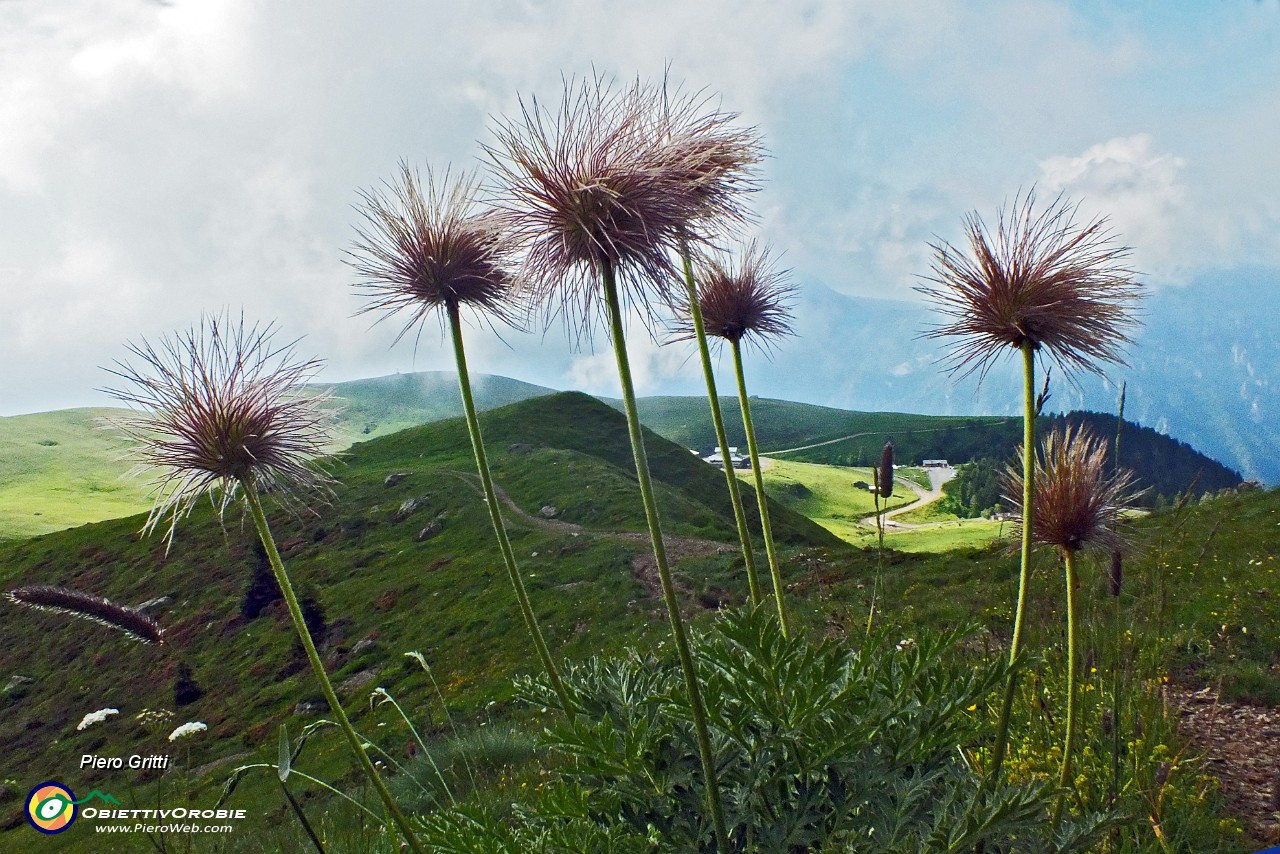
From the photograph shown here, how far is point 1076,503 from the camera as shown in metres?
4.09

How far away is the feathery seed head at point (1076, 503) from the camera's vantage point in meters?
4.12

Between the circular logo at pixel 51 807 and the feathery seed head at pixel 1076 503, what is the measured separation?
7.75 metres

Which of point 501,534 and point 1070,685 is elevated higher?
point 501,534

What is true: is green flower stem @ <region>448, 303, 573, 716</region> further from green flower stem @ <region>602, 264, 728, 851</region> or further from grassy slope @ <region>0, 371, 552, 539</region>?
grassy slope @ <region>0, 371, 552, 539</region>

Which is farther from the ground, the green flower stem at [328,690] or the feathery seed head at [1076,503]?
the feathery seed head at [1076,503]

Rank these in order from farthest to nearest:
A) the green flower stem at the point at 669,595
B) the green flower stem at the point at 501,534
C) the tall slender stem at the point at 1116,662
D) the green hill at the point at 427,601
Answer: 1. the green hill at the point at 427,601
2. the tall slender stem at the point at 1116,662
3. the green flower stem at the point at 501,534
4. the green flower stem at the point at 669,595

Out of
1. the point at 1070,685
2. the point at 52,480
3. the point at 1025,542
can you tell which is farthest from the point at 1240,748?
the point at 52,480

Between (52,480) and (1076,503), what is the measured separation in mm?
162092

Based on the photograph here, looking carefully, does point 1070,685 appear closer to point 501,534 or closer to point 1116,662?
point 1116,662

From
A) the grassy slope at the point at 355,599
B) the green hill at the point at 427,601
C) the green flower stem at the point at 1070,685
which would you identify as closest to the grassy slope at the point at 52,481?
the grassy slope at the point at 355,599

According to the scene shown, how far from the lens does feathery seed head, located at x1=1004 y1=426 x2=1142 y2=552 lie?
4.12 meters

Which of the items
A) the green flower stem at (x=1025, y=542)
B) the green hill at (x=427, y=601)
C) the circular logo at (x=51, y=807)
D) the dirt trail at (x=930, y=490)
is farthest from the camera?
the dirt trail at (x=930, y=490)

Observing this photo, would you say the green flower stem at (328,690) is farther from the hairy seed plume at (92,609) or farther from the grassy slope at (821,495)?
the grassy slope at (821,495)

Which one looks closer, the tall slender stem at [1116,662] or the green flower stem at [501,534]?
the green flower stem at [501,534]
